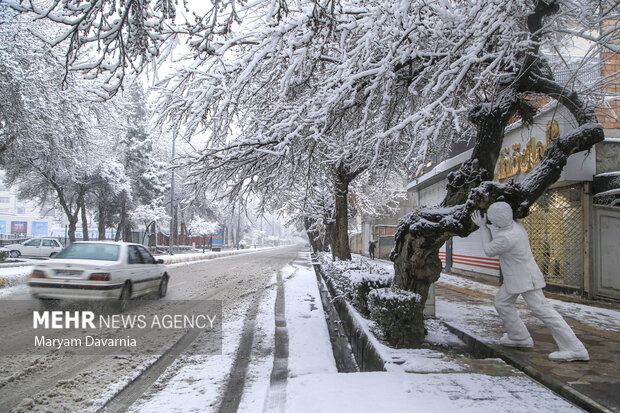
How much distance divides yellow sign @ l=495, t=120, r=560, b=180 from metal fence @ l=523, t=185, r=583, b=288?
1.14 m

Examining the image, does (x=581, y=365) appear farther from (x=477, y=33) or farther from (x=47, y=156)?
(x=47, y=156)

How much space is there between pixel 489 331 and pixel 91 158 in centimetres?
1874

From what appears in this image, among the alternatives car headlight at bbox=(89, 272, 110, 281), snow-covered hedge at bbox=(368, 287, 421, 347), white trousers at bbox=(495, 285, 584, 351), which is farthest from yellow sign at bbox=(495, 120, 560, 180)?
car headlight at bbox=(89, 272, 110, 281)

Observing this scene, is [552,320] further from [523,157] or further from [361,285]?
[523,157]

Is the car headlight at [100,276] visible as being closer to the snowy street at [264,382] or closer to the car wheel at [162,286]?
the snowy street at [264,382]

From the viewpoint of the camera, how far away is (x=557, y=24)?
6.11 m

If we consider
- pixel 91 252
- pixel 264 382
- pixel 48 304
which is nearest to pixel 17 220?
pixel 48 304

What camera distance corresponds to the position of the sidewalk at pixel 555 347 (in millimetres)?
3594

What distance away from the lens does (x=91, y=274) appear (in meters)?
7.29

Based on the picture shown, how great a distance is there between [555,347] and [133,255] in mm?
8339

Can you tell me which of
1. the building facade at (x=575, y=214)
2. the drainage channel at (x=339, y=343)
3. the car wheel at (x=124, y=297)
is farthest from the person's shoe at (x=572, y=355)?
the car wheel at (x=124, y=297)

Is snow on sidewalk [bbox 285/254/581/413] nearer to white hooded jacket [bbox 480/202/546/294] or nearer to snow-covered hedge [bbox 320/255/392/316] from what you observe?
white hooded jacket [bbox 480/202/546/294]

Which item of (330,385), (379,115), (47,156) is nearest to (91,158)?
(47,156)

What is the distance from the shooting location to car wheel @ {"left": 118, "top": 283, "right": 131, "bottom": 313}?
7.97m
